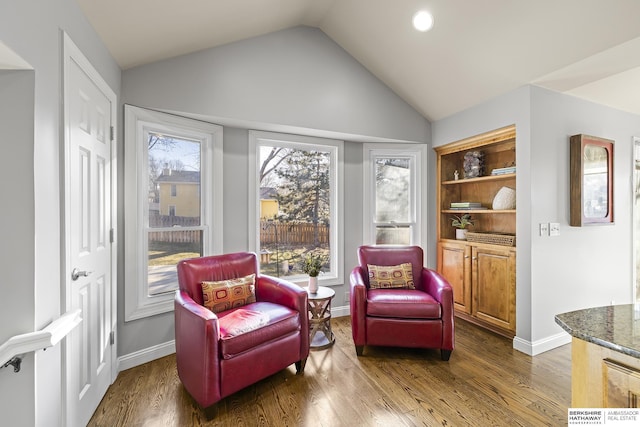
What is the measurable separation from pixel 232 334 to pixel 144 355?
1.16 metres

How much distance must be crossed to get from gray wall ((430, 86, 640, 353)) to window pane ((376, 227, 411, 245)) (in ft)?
4.29

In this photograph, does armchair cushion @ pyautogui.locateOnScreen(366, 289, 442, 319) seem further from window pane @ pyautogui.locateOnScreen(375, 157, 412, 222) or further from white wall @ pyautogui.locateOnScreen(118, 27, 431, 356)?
window pane @ pyautogui.locateOnScreen(375, 157, 412, 222)

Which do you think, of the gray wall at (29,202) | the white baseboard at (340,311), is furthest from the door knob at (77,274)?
the white baseboard at (340,311)

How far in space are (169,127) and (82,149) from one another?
1.02m

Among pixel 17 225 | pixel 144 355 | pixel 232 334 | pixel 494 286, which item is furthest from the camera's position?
pixel 494 286

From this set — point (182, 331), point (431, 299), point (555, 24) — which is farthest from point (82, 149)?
point (555, 24)

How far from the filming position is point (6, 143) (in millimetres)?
1195

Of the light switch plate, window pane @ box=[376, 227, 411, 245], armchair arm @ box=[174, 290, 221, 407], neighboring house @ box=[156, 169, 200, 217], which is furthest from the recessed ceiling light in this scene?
armchair arm @ box=[174, 290, 221, 407]

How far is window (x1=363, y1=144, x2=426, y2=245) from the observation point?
381 cm

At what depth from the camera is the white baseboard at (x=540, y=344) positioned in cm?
267

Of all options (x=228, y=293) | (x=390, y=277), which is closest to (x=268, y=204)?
(x=228, y=293)

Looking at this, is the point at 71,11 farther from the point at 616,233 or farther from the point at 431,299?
the point at 616,233

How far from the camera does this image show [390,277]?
9.91 feet

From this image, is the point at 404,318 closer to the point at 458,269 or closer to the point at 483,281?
the point at 483,281
